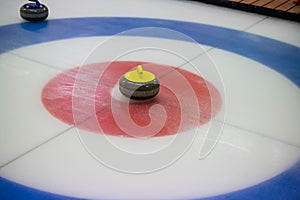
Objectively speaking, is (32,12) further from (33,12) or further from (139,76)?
(139,76)

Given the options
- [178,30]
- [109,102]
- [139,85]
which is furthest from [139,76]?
[178,30]

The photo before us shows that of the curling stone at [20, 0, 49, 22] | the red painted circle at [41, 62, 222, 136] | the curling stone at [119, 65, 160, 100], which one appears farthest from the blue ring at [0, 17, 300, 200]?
the curling stone at [119, 65, 160, 100]

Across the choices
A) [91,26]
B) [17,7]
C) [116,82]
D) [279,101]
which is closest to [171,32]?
[91,26]

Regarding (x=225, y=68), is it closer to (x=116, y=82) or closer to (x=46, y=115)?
(x=116, y=82)

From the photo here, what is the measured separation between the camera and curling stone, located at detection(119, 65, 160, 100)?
2.37 m

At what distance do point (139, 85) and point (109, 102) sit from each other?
221mm

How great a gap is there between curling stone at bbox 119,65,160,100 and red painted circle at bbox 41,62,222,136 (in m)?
0.06

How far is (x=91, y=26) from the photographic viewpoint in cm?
388

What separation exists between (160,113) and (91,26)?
1.85 m

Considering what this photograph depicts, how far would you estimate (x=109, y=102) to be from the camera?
2432 mm

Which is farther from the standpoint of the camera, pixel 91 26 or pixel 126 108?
pixel 91 26

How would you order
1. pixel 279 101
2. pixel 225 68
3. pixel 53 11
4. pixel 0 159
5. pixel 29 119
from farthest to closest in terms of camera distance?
1. pixel 53 11
2. pixel 225 68
3. pixel 279 101
4. pixel 29 119
5. pixel 0 159

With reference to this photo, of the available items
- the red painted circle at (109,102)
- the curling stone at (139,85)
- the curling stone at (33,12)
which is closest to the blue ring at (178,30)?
the curling stone at (33,12)

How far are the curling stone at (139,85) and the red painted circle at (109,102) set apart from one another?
2.3 inches
